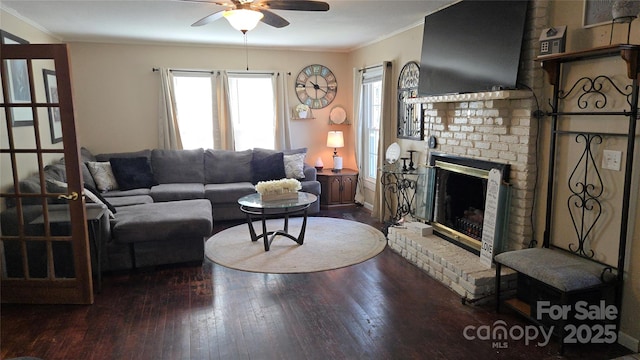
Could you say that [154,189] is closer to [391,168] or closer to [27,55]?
[27,55]

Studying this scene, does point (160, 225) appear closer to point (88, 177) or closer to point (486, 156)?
point (88, 177)

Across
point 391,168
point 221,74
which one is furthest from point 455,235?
point 221,74

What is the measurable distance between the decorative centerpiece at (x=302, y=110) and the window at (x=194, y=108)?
4.39ft

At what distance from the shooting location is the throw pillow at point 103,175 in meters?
5.22

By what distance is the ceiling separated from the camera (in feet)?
12.5

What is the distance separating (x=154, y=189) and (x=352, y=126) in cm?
318

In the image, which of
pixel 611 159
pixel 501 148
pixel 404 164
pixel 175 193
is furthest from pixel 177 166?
pixel 611 159

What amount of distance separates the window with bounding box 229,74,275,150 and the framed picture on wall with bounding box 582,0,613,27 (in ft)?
→ 15.0

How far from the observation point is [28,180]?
10.2 feet

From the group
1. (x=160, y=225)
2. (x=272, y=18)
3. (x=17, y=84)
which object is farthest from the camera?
(x=160, y=225)

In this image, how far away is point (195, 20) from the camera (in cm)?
442

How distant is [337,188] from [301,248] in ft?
6.67

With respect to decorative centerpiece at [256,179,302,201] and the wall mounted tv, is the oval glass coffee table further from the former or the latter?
the wall mounted tv

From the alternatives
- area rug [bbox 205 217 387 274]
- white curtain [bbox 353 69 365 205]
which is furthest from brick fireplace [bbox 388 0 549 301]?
white curtain [bbox 353 69 365 205]
